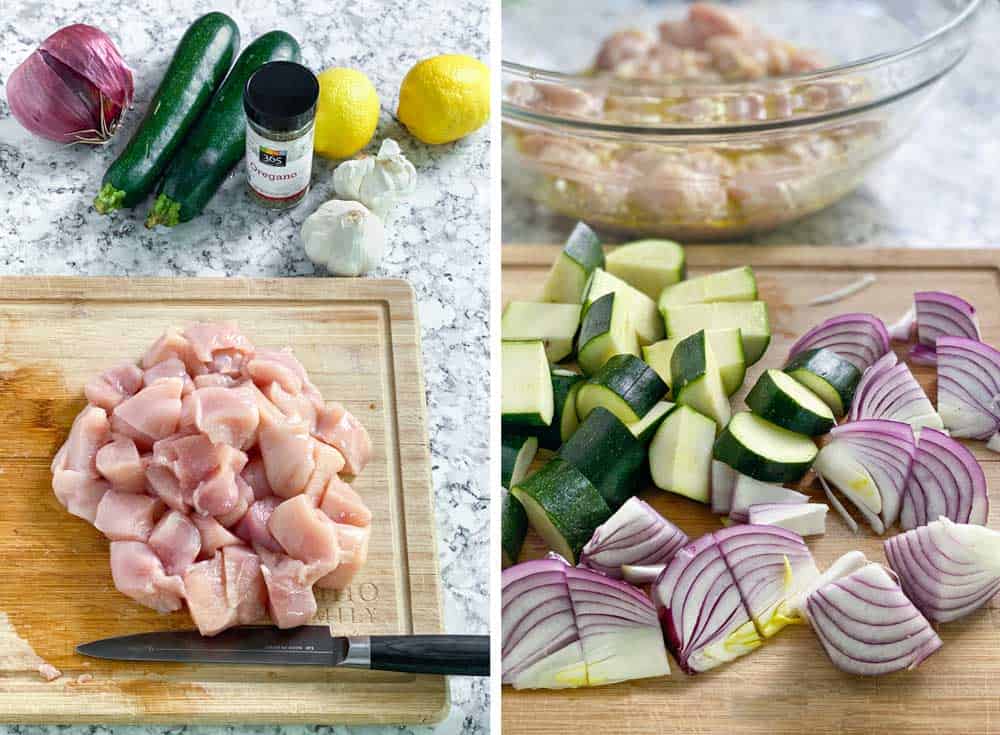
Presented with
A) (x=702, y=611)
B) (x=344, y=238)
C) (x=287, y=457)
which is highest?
(x=344, y=238)

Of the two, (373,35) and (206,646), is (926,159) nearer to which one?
(373,35)

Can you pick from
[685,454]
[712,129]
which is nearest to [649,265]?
[712,129]

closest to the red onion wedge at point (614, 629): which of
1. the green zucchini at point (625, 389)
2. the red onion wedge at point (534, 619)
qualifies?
the red onion wedge at point (534, 619)

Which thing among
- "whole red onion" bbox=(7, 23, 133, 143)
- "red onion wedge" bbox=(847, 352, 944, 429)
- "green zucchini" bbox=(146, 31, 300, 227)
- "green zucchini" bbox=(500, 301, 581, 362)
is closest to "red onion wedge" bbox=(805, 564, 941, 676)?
"red onion wedge" bbox=(847, 352, 944, 429)

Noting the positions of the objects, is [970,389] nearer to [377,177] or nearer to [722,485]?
[722,485]

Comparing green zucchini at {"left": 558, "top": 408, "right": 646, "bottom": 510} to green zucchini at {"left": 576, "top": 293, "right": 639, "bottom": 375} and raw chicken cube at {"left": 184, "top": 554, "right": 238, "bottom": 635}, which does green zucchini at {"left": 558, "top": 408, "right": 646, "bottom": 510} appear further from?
raw chicken cube at {"left": 184, "top": 554, "right": 238, "bottom": 635}

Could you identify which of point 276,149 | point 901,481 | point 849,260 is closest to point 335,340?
point 276,149
